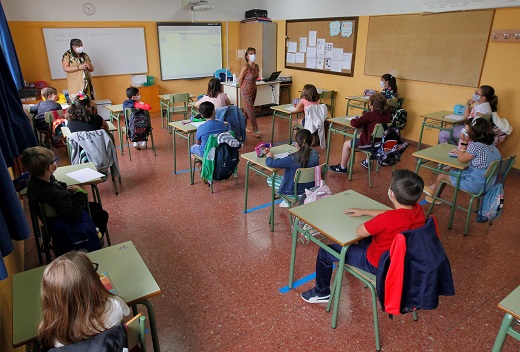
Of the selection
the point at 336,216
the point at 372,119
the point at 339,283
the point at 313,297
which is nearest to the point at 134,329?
the point at 339,283

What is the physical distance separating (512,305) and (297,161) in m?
1.99

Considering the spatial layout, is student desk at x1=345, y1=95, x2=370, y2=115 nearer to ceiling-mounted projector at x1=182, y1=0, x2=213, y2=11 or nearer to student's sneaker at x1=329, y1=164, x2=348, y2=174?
student's sneaker at x1=329, y1=164, x2=348, y2=174

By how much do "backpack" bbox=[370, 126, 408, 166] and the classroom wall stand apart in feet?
6.82

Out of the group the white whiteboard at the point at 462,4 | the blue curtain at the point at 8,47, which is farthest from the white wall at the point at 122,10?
the white whiteboard at the point at 462,4

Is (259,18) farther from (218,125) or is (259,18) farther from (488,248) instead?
(488,248)

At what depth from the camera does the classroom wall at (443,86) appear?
5.02m

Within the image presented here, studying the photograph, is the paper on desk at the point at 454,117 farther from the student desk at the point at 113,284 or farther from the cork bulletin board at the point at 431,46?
the student desk at the point at 113,284

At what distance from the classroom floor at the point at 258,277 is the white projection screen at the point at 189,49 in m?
4.68

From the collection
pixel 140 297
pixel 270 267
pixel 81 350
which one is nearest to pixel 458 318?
pixel 270 267

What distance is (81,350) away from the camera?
1.21 m

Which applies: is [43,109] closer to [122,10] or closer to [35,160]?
[35,160]

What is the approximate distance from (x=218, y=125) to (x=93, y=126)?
1427 millimetres

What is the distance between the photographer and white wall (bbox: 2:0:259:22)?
6.62 m

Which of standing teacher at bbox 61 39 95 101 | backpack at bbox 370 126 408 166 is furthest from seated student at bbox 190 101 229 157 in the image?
standing teacher at bbox 61 39 95 101
